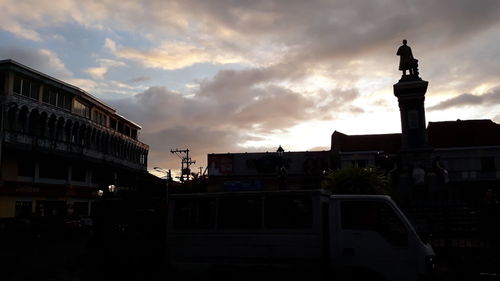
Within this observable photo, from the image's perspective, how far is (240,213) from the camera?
8.32 m

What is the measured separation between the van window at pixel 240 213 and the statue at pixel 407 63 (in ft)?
78.0

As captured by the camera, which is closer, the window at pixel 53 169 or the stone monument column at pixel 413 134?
the stone monument column at pixel 413 134

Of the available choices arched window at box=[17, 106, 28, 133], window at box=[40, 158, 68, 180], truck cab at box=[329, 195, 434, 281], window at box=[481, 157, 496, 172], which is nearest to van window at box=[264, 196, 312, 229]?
truck cab at box=[329, 195, 434, 281]

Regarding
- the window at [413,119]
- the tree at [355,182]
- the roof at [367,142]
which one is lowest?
the tree at [355,182]

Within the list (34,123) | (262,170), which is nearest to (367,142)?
(262,170)

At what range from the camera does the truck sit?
7.59 meters

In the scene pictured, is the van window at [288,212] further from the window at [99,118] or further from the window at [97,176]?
the window at [99,118]

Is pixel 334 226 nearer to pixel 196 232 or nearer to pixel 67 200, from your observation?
pixel 196 232

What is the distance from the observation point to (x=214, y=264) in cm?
830

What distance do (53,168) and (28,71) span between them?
1029 cm

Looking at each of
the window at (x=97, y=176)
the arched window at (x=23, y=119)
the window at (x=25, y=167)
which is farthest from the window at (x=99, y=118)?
the arched window at (x=23, y=119)

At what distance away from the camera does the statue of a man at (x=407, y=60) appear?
28.8 m

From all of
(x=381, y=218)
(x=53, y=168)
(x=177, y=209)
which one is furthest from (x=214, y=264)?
(x=53, y=168)

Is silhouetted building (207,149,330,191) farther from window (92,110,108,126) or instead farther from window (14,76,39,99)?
window (14,76,39,99)
